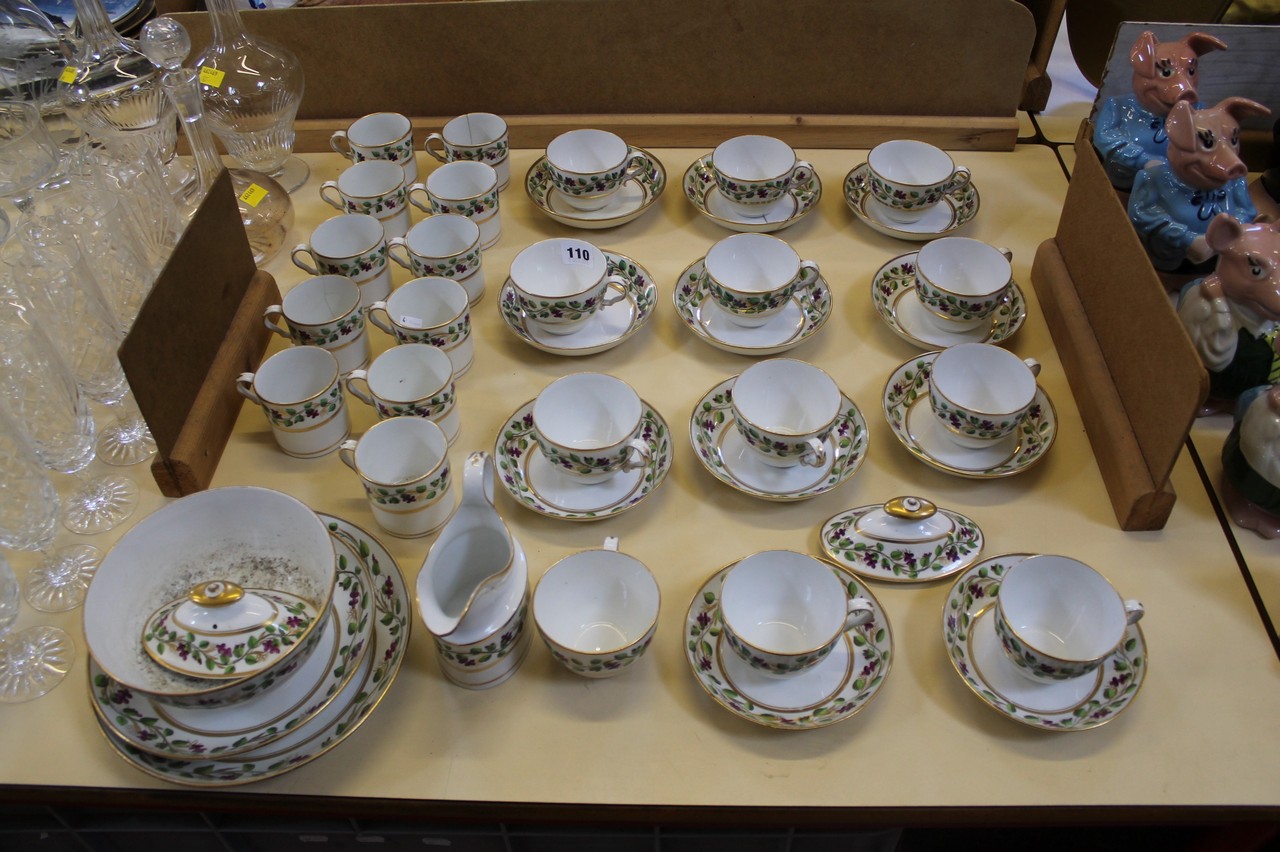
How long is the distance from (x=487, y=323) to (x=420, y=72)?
0.55 m

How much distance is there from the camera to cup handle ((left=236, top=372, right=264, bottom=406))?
1.12 m

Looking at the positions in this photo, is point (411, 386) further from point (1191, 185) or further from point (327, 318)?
point (1191, 185)

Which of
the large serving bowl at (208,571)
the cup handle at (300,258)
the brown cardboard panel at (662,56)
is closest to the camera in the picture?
the large serving bowl at (208,571)

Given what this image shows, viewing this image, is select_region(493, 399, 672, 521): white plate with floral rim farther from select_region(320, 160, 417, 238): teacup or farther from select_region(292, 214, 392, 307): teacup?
select_region(320, 160, 417, 238): teacup

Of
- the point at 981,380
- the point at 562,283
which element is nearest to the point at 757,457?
the point at 981,380

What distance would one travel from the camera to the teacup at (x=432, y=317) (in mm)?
1188

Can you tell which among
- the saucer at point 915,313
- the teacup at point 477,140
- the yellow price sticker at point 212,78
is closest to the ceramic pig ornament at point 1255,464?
the saucer at point 915,313

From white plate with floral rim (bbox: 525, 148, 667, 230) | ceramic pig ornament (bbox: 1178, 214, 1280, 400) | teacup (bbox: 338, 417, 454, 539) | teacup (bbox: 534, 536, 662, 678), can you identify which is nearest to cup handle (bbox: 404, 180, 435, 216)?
white plate with floral rim (bbox: 525, 148, 667, 230)

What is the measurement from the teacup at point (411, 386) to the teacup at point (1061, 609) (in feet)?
2.07

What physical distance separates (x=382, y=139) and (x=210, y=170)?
0.87ft

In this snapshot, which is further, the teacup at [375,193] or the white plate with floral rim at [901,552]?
the teacup at [375,193]

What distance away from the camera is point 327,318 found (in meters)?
1.27

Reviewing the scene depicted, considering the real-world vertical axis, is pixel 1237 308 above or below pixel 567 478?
above

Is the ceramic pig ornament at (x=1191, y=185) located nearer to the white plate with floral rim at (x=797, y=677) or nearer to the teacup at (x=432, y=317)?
the white plate with floral rim at (x=797, y=677)
